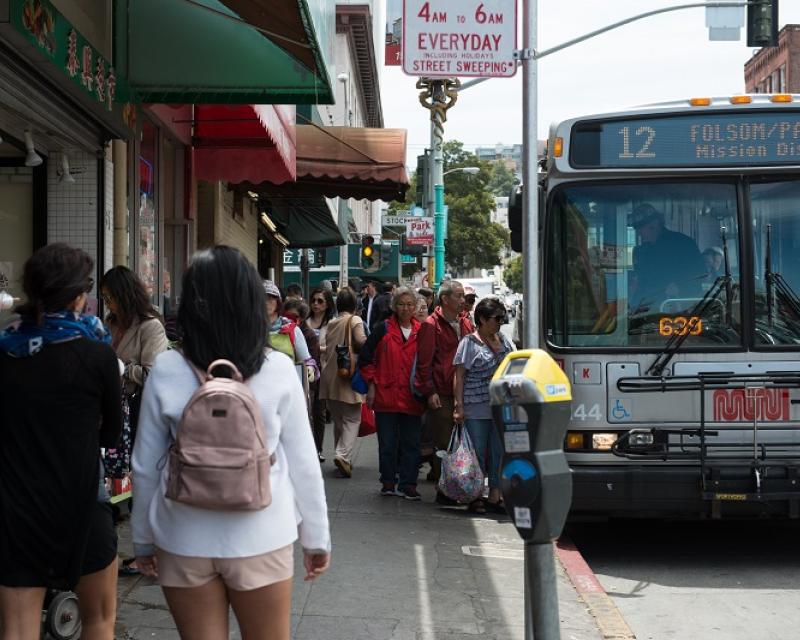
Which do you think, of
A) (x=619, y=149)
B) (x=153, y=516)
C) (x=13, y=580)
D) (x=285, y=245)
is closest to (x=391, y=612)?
(x=13, y=580)

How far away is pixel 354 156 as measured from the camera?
→ 14.2 meters

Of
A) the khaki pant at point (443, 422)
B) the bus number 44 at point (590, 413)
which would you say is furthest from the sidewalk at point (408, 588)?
the bus number 44 at point (590, 413)

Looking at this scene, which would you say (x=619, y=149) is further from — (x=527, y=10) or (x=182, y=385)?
(x=182, y=385)

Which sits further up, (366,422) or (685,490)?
(366,422)

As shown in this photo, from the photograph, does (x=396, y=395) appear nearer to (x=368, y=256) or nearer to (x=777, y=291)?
(x=777, y=291)

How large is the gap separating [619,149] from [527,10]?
2743mm

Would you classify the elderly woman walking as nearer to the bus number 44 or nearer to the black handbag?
the black handbag

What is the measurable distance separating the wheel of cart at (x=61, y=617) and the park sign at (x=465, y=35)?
3376 millimetres

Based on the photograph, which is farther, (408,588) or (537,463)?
(408,588)

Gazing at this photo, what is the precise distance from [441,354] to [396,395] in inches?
20.1

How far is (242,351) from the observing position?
3494mm

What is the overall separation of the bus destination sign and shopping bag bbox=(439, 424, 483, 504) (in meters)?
2.44

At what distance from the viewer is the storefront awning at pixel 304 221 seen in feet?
75.4

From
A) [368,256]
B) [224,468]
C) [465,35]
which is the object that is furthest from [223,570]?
[368,256]
